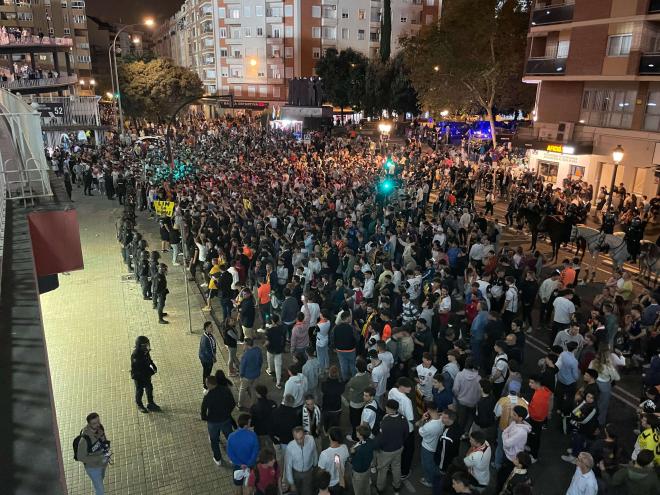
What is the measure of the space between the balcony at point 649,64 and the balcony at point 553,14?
478 centimetres

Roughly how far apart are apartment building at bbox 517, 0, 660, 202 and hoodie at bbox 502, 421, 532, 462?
20.1 m

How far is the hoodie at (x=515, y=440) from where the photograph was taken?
611 cm

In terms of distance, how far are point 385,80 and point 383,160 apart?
2699cm

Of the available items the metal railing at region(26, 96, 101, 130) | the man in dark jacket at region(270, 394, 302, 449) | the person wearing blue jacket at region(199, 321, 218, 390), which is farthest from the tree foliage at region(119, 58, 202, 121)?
the man in dark jacket at region(270, 394, 302, 449)

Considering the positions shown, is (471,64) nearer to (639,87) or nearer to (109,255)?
(639,87)

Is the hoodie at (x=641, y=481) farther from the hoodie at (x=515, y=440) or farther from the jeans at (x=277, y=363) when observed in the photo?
the jeans at (x=277, y=363)

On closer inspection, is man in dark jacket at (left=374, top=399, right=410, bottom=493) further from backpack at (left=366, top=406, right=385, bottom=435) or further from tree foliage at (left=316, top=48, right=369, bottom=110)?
tree foliage at (left=316, top=48, right=369, bottom=110)

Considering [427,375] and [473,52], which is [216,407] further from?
[473,52]

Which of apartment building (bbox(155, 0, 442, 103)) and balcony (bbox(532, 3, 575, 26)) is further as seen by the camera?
apartment building (bbox(155, 0, 442, 103))

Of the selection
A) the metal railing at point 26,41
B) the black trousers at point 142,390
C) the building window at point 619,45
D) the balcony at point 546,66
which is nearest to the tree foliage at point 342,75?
the metal railing at point 26,41

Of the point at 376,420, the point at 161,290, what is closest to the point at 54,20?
the point at 161,290

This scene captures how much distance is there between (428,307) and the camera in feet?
30.8

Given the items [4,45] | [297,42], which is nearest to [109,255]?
[4,45]

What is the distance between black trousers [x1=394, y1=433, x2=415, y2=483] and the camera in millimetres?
6923
